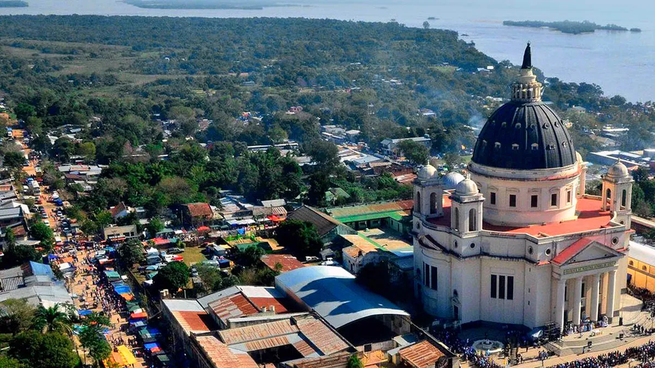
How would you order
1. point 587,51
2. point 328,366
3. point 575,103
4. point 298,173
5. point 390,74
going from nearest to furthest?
1. point 328,366
2. point 298,173
3. point 575,103
4. point 390,74
5. point 587,51

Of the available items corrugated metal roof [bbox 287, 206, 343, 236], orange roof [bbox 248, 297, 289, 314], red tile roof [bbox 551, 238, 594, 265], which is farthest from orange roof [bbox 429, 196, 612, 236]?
corrugated metal roof [bbox 287, 206, 343, 236]

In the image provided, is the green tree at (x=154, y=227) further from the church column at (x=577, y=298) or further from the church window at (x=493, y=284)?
the church column at (x=577, y=298)

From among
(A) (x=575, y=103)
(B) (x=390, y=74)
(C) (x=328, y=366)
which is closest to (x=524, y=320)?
(C) (x=328, y=366)

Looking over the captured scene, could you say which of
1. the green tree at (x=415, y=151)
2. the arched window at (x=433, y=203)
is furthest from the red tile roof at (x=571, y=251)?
the green tree at (x=415, y=151)

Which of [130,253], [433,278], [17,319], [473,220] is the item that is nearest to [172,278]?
[130,253]

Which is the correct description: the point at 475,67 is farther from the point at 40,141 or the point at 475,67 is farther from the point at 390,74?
the point at 40,141

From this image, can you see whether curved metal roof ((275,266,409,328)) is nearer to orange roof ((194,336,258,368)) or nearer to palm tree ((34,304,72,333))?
orange roof ((194,336,258,368))
